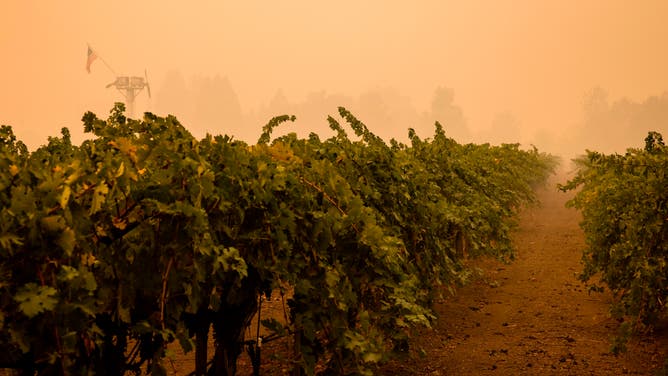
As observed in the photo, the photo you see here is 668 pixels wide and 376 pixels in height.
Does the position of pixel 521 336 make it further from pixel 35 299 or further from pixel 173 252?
pixel 35 299

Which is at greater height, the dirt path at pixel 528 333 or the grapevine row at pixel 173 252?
the grapevine row at pixel 173 252

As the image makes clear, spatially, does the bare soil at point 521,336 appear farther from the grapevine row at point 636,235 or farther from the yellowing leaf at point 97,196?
the yellowing leaf at point 97,196

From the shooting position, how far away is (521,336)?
6816mm

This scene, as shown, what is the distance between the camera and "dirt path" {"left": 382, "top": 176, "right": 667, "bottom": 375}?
576 centimetres

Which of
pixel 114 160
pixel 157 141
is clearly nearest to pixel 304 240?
pixel 157 141

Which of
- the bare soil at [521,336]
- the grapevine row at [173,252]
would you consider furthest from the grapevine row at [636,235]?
the grapevine row at [173,252]

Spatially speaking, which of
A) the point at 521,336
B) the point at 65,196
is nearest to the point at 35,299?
the point at 65,196

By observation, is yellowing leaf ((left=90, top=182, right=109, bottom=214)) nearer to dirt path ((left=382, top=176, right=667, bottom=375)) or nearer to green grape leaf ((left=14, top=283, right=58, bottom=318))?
green grape leaf ((left=14, top=283, right=58, bottom=318))

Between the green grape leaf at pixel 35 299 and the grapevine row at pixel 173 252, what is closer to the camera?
the green grape leaf at pixel 35 299

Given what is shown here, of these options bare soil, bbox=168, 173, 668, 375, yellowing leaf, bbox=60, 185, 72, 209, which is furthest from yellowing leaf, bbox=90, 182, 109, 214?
bare soil, bbox=168, 173, 668, 375

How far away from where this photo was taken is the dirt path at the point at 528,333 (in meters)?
5.76

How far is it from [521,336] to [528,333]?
168 millimetres

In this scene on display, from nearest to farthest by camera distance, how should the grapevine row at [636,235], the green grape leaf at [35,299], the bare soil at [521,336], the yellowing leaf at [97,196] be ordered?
1. the green grape leaf at [35,299]
2. the yellowing leaf at [97,196]
3. the bare soil at [521,336]
4. the grapevine row at [636,235]

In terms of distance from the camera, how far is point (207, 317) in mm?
3535
